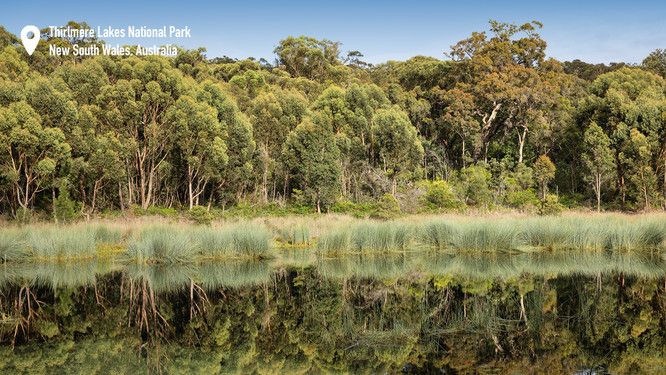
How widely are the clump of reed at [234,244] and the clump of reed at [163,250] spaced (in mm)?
443

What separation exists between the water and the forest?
13.0m

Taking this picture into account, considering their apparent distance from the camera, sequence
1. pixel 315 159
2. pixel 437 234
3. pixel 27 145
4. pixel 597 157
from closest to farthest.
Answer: pixel 437 234
pixel 27 145
pixel 315 159
pixel 597 157

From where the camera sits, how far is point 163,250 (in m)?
17.9

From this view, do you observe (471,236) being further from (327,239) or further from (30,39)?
(30,39)

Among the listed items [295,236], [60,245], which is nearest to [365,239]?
[295,236]

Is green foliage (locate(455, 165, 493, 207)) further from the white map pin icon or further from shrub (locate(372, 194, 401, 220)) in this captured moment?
the white map pin icon

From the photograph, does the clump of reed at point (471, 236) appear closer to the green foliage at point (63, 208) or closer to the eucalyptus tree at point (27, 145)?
the green foliage at point (63, 208)

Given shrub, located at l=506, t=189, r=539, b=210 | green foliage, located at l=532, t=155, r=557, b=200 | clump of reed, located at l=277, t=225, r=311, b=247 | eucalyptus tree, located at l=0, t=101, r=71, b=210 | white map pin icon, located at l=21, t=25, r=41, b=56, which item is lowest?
clump of reed, located at l=277, t=225, r=311, b=247

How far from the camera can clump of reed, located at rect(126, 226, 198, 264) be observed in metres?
17.9

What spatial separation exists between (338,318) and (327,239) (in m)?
8.63

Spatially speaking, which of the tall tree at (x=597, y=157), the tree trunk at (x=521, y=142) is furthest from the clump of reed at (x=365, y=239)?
the tree trunk at (x=521, y=142)

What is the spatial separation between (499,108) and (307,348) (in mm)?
37437

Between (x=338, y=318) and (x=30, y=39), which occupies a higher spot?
(x=30, y=39)

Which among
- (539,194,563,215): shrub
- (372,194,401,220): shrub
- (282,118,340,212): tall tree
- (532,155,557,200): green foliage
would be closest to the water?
(539,194,563,215): shrub
